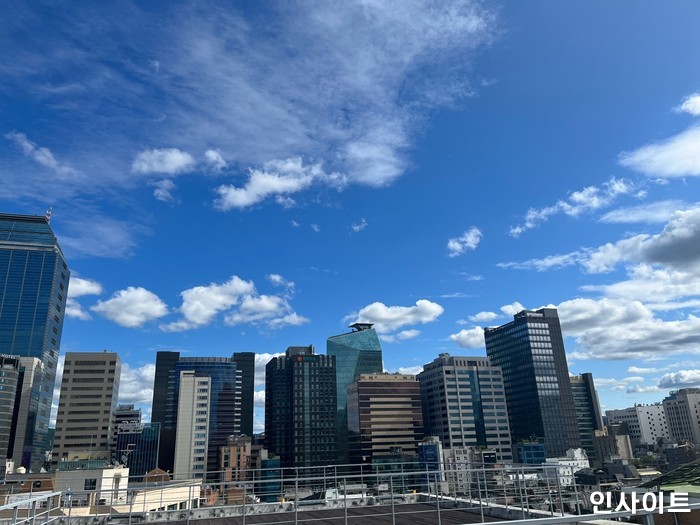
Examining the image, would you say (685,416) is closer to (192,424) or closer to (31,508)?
(192,424)

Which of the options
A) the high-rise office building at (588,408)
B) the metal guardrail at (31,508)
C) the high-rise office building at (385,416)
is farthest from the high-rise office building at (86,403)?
the high-rise office building at (588,408)

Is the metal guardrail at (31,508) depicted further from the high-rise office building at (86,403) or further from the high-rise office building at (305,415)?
the high-rise office building at (305,415)

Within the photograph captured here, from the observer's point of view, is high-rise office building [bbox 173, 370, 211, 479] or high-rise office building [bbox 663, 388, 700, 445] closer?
high-rise office building [bbox 173, 370, 211, 479]

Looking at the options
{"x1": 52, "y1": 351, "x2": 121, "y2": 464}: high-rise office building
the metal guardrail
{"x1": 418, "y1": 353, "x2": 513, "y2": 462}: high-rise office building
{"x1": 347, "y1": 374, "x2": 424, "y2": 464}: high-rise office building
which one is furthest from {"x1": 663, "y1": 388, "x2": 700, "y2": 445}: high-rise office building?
Result: the metal guardrail

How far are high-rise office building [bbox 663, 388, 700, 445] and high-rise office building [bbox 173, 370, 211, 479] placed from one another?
537ft

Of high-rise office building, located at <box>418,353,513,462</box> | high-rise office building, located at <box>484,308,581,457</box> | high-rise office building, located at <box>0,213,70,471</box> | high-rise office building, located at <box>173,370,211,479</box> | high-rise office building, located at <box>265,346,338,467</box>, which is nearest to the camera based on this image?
high-rise office building, located at <box>173,370,211,479</box>

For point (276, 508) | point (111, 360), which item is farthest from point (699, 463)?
point (111, 360)

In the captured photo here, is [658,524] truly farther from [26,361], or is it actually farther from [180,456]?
[26,361]

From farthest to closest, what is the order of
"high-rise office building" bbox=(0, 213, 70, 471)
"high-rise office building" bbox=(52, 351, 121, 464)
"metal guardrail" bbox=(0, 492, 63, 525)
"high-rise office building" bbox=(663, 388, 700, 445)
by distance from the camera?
"high-rise office building" bbox=(0, 213, 70, 471) < "high-rise office building" bbox=(663, 388, 700, 445) < "high-rise office building" bbox=(52, 351, 121, 464) < "metal guardrail" bbox=(0, 492, 63, 525)

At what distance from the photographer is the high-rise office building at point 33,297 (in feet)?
585

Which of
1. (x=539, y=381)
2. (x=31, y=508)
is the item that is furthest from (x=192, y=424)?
(x=31, y=508)

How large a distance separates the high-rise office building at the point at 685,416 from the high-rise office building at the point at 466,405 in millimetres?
71626

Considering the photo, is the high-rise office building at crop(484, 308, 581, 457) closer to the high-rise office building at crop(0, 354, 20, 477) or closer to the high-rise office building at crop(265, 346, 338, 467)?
the high-rise office building at crop(265, 346, 338, 467)

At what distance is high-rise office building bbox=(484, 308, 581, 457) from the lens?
158m
